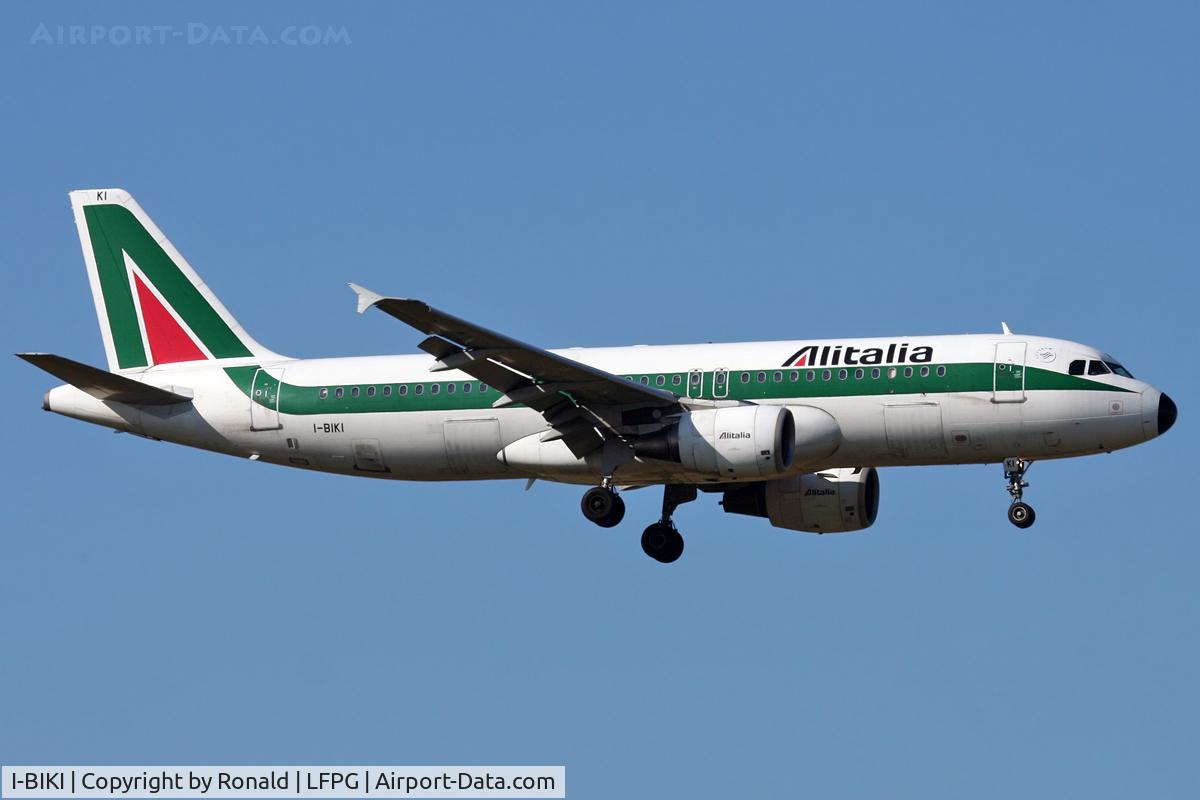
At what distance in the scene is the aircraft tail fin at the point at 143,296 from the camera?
52.4 m

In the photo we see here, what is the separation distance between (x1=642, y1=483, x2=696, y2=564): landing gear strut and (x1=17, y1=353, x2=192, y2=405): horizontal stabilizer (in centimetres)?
1210

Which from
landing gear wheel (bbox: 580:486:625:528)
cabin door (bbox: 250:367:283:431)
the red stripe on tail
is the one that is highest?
the red stripe on tail

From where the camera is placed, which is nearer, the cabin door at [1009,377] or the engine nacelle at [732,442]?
the engine nacelle at [732,442]

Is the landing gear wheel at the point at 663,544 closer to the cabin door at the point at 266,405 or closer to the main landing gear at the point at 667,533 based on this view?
the main landing gear at the point at 667,533

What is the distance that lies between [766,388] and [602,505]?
4.94 metres

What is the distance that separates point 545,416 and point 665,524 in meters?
5.71

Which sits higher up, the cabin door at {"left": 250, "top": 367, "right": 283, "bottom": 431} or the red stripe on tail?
the red stripe on tail

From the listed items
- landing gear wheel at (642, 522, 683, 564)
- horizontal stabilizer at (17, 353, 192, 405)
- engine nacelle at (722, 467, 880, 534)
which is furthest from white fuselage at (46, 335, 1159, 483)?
engine nacelle at (722, 467, 880, 534)

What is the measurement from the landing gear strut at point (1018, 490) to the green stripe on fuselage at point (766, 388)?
7.25 feet

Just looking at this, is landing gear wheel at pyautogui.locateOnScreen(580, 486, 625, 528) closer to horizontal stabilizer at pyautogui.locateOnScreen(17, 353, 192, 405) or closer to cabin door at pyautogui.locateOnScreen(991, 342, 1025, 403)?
cabin door at pyautogui.locateOnScreen(991, 342, 1025, 403)

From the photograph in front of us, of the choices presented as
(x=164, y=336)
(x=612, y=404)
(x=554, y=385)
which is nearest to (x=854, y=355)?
(x=612, y=404)

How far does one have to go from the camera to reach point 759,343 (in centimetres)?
4775

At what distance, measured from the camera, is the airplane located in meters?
45.5

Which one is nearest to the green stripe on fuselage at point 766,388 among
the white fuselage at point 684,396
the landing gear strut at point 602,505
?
the white fuselage at point 684,396
